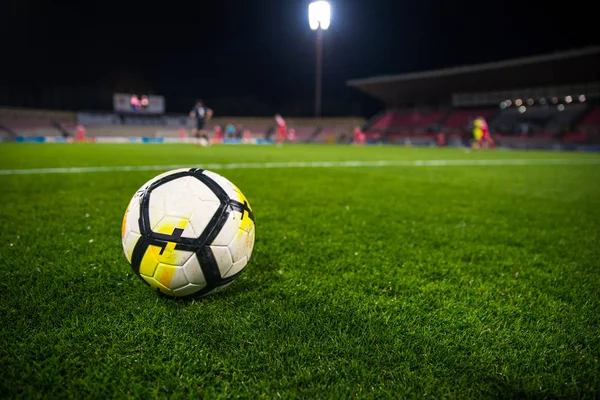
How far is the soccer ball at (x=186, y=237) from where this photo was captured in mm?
1843

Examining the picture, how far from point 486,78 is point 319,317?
147 feet

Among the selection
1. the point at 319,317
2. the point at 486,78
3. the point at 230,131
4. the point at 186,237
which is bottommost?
the point at 319,317

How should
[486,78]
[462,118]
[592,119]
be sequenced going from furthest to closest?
1. [462,118]
2. [486,78]
3. [592,119]

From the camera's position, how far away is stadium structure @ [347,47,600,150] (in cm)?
3272

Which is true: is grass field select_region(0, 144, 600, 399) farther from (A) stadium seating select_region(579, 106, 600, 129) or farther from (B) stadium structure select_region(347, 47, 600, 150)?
(A) stadium seating select_region(579, 106, 600, 129)

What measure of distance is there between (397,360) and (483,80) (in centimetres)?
4550

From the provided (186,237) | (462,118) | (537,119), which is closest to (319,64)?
(462,118)

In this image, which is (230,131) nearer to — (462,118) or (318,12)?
(318,12)

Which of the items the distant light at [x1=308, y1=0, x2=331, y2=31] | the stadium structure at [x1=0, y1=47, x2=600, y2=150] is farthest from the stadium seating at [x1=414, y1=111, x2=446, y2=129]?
the distant light at [x1=308, y1=0, x2=331, y2=31]

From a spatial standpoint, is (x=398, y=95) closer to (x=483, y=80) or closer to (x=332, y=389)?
(x=483, y=80)

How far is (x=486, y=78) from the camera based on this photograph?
3922 cm

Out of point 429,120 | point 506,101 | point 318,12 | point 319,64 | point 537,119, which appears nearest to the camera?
point 318,12

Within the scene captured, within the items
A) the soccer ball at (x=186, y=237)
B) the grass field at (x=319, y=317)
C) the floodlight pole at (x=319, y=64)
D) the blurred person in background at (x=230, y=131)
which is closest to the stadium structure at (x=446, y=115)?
the blurred person in background at (x=230, y=131)

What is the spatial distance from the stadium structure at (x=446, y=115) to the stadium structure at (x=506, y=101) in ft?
0.26
